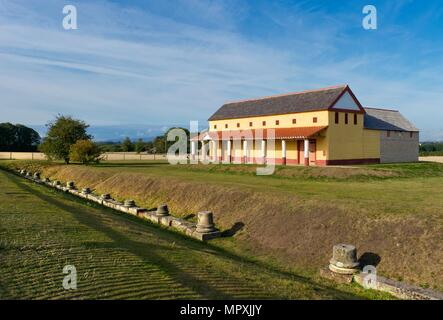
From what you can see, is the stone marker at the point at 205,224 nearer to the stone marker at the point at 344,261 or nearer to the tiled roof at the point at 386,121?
the stone marker at the point at 344,261

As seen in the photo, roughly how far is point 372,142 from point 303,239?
84.4 ft

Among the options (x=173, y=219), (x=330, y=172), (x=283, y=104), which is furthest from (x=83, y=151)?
(x=330, y=172)

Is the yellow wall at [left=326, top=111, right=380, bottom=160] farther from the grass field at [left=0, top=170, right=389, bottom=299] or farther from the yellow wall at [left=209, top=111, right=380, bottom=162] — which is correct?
the grass field at [left=0, top=170, right=389, bottom=299]

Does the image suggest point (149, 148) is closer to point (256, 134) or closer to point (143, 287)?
point (256, 134)

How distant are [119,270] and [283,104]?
31.1 meters

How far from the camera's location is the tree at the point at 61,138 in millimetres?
43250

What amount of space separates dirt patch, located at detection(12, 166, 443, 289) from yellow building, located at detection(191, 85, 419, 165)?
1498 cm

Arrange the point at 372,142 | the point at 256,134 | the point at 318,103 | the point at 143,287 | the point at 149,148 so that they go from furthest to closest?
1. the point at 149,148
2. the point at 256,134
3. the point at 372,142
4. the point at 318,103
5. the point at 143,287

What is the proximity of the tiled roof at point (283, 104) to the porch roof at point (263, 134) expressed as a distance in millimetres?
1769

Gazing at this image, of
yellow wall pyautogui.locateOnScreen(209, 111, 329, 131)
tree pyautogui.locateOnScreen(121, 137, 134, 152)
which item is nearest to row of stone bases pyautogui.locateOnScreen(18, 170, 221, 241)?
yellow wall pyautogui.locateOnScreen(209, 111, 329, 131)

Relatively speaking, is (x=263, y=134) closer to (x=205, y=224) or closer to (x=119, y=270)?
(x=205, y=224)

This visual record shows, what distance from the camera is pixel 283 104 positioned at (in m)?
35.6

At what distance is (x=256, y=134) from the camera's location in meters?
36.6
